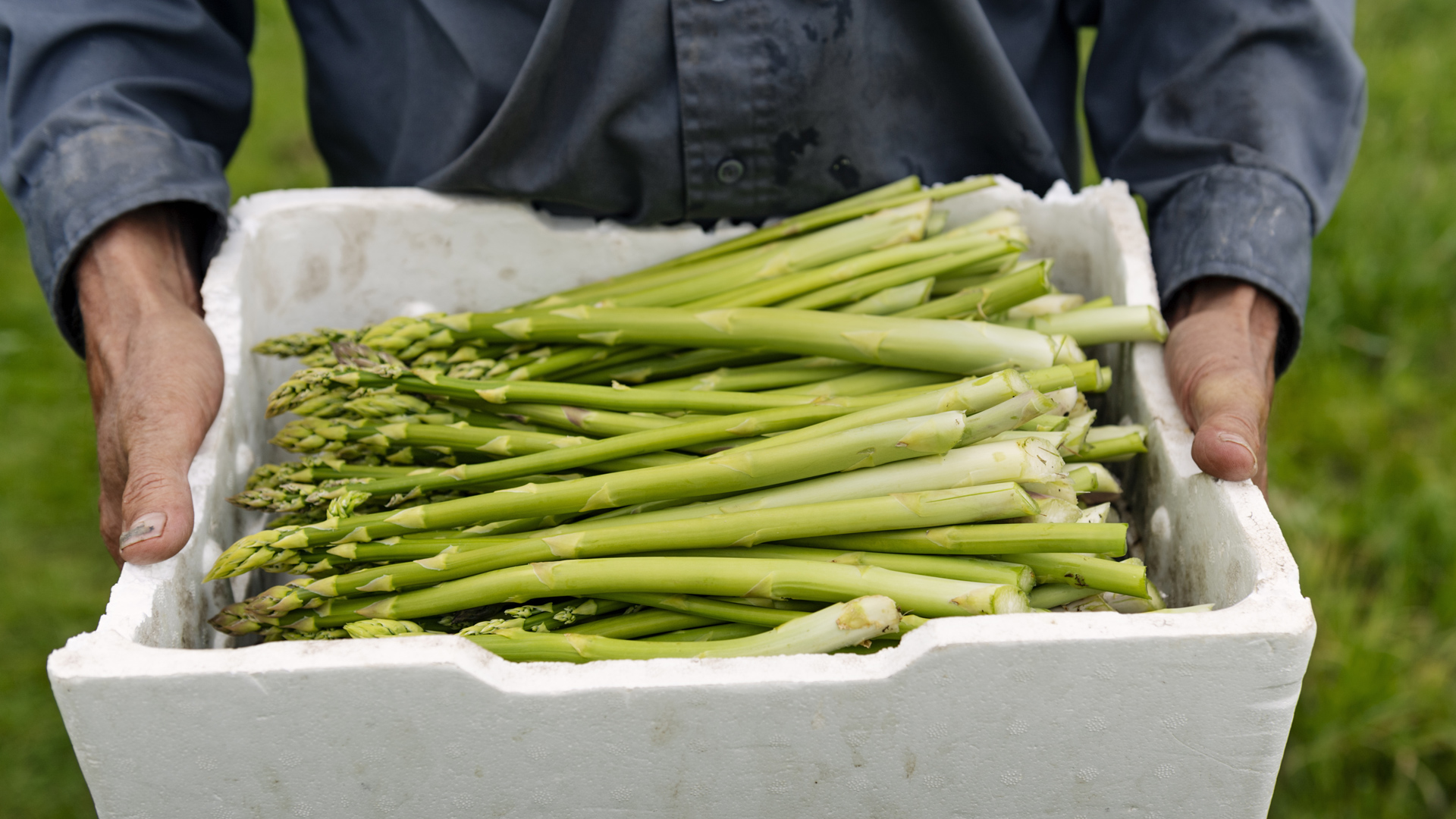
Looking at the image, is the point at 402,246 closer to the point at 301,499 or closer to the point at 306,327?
the point at 306,327

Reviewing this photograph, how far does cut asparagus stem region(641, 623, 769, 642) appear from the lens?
4.92 feet

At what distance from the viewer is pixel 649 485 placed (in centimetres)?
153

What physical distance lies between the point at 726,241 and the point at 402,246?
0.66 metres

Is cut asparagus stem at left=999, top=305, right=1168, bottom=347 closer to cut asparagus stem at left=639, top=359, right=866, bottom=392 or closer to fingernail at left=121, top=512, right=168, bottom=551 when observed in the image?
cut asparagus stem at left=639, top=359, right=866, bottom=392

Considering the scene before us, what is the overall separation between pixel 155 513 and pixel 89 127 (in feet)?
2.83

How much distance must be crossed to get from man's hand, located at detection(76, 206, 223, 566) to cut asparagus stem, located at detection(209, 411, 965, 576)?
128 millimetres

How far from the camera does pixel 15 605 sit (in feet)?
10.2

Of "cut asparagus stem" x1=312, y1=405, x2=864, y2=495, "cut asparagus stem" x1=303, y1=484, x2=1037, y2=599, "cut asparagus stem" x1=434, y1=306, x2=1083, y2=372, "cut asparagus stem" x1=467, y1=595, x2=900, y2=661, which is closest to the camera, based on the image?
"cut asparagus stem" x1=467, y1=595, x2=900, y2=661

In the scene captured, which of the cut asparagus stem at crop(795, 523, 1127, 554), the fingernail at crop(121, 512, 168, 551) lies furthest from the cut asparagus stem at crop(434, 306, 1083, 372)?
the fingernail at crop(121, 512, 168, 551)

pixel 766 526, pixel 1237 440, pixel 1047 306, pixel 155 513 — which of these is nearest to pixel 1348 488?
pixel 1047 306

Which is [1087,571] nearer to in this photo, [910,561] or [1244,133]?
[910,561]

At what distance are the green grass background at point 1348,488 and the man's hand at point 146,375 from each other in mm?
1468

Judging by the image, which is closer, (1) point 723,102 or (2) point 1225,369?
(2) point 1225,369

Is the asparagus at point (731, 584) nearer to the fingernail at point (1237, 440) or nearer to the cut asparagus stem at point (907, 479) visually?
the cut asparagus stem at point (907, 479)
